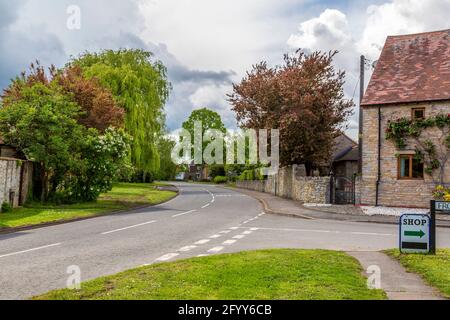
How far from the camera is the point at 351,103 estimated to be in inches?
1267

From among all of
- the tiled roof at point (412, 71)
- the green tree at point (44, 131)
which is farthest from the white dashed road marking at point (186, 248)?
the tiled roof at point (412, 71)

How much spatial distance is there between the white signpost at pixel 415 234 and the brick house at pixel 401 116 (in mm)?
16332

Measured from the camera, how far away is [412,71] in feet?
92.2

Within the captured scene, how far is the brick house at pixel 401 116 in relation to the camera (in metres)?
25.5

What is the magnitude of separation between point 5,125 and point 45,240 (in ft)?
41.7

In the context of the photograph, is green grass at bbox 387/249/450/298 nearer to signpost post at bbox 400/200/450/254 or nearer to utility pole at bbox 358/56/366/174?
signpost post at bbox 400/200/450/254

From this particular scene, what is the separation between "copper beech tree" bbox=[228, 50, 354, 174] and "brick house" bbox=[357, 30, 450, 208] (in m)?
3.64

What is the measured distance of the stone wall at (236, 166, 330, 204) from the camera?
28.0 meters

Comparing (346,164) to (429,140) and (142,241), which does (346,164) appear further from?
(142,241)

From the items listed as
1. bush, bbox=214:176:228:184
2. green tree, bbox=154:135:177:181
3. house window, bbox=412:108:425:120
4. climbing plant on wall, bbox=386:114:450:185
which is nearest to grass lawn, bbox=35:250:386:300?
climbing plant on wall, bbox=386:114:450:185

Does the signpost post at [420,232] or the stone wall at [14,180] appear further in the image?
the stone wall at [14,180]

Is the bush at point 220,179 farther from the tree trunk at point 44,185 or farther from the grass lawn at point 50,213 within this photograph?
the tree trunk at point 44,185

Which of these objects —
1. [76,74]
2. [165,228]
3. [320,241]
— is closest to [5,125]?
[76,74]

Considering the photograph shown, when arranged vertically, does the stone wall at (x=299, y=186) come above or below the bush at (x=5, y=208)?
above
